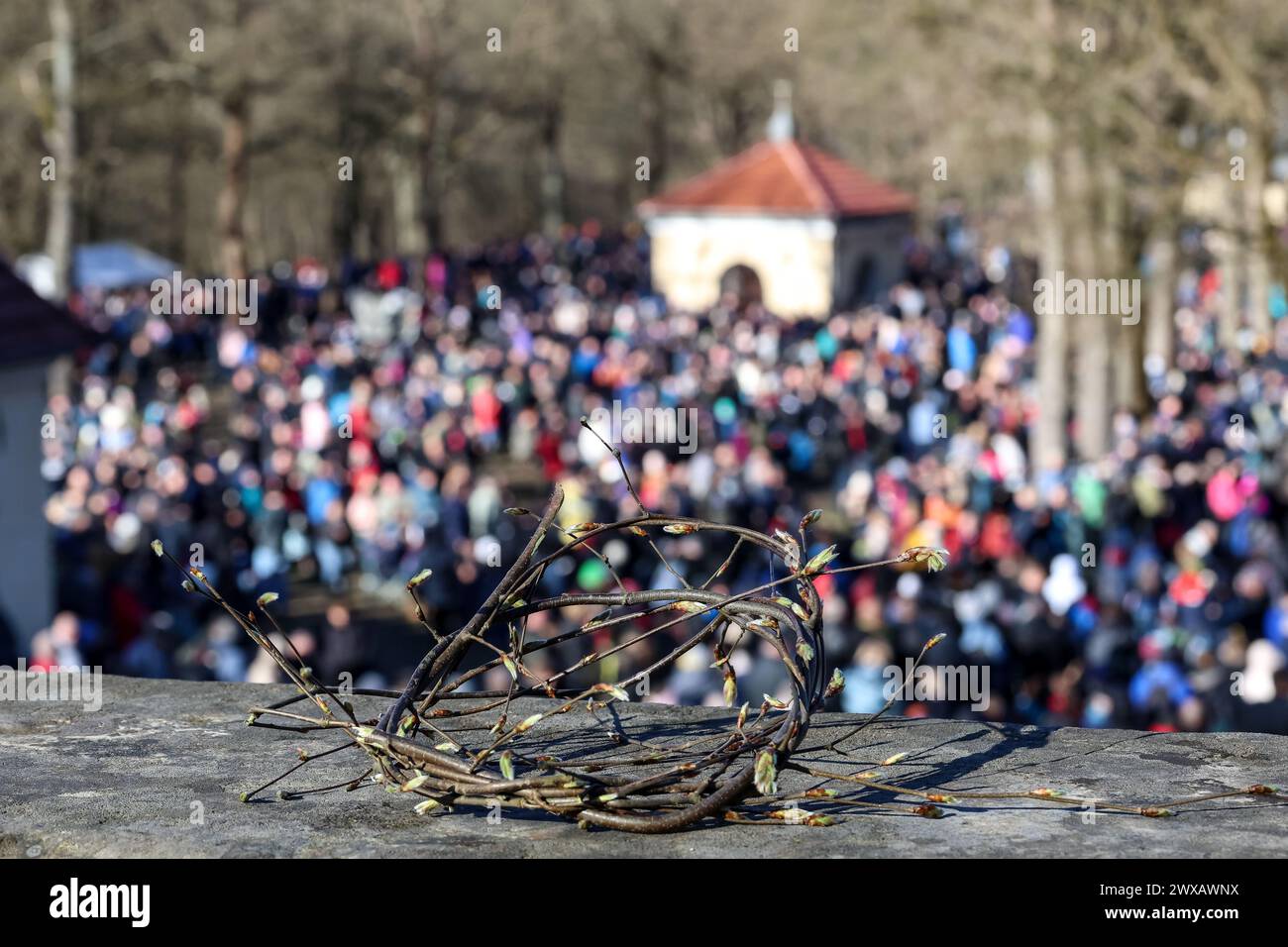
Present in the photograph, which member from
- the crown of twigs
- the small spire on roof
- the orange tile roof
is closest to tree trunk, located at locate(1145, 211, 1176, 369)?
the orange tile roof

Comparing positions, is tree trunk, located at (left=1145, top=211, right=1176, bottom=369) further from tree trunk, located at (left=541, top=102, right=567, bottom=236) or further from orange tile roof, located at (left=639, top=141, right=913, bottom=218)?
tree trunk, located at (left=541, top=102, right=567, bottom=236)

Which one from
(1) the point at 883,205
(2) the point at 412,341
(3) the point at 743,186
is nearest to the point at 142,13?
(2) the point at 412,341

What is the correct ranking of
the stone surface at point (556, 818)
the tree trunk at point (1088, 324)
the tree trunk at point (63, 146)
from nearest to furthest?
the stone surface at point (556, 818)
the tree trunk at point (1088, 324)
the tree trunk at point (63, 146)

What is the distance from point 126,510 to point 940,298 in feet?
70.5

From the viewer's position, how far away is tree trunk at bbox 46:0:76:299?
28.8 m

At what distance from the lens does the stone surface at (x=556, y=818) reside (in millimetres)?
4023

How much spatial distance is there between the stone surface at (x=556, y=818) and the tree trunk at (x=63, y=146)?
977 inches

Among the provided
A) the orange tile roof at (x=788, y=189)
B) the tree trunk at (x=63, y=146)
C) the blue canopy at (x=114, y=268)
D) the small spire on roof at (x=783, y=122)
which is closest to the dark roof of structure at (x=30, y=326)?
the tree trunk at (x=63, y=146)

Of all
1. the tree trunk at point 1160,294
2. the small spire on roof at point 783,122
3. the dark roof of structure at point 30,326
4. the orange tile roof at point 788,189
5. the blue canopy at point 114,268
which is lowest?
the dark roof of structure at point 30,326

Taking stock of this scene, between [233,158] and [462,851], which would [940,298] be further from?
[462,851]

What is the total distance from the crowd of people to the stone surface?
2.50 ft

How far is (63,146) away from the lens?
28.9m

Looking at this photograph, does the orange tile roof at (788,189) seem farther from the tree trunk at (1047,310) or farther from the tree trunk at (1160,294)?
the tree trunk at (1047,310)

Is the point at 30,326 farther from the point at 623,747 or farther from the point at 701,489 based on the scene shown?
the point at 623,747
